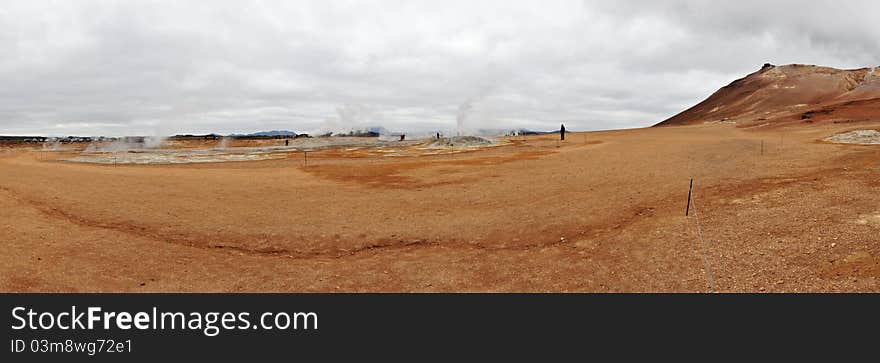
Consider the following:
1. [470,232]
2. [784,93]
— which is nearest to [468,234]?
[470,232]

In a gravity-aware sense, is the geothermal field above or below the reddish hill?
below

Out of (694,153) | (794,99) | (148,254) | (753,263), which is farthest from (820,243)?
(794,99)

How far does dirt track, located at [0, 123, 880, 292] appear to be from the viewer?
902 cm

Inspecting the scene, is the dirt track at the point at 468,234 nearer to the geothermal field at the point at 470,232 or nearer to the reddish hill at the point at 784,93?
the geothermal field at the point at 470,232

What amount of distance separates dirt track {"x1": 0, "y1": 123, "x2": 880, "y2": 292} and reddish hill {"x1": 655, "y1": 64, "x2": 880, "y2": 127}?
57.5 meters

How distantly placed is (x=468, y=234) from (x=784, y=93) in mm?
110997

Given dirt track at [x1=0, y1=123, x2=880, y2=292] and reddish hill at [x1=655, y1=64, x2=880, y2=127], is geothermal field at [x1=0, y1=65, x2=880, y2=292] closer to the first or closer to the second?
dirt track at [x1=0, y1=123, x2=880, y2=292]

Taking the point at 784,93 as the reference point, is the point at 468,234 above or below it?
below

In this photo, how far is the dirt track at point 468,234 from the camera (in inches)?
355

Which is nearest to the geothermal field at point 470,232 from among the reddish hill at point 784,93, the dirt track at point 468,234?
the dirt track at point 468,234

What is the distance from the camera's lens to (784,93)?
313 ft

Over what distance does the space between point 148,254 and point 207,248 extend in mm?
1284

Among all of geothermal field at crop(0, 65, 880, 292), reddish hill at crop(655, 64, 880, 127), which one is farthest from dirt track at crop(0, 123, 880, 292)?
reddish hill at crop(655, 64, 880, 127)

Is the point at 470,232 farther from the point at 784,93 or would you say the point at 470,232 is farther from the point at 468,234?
the point at 784,93
